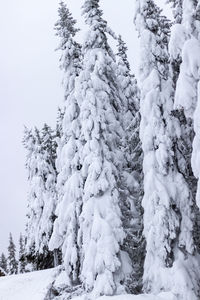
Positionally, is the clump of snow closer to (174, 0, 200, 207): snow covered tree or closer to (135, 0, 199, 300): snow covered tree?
(174, 0, 200, 207): snow covered tree

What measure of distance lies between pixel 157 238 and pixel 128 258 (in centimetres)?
236

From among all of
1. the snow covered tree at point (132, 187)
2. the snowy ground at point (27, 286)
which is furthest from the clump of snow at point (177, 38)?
the snowy ground at point (27, 286)

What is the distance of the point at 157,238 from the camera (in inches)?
725

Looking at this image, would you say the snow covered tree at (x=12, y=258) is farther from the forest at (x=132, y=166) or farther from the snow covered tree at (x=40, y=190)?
the forest at (x=132, y=166)

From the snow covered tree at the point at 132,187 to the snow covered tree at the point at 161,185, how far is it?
186cm

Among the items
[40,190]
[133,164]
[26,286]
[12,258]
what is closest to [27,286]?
[26,286]

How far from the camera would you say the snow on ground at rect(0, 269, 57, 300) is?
30.7 metres

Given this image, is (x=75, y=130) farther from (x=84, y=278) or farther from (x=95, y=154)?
(x=84, y=278)

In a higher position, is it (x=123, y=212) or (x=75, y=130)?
(x=75, y=130)

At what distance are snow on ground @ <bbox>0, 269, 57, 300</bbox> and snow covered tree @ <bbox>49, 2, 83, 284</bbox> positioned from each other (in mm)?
7284

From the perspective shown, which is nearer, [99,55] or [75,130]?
[99,55]

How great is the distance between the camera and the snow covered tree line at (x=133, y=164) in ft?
57.7

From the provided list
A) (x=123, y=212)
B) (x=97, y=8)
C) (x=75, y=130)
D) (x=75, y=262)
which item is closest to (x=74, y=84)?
(x=75, y=130)

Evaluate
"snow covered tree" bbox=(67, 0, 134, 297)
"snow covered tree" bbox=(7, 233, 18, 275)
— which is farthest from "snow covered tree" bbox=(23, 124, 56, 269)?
"snow covered tree" bbox=(7, 233, 18, 275)
